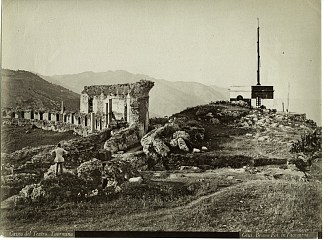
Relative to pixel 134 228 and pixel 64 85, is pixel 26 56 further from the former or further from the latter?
pixel 134 228

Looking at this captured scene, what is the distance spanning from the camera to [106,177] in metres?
5.17

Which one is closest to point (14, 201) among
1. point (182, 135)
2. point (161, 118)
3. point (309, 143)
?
point (161, 118)

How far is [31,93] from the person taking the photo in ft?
17.6

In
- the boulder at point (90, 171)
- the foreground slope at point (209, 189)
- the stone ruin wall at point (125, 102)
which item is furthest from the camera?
the stone ruin wall at point (125, 102)

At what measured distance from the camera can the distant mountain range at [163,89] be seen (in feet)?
17.1

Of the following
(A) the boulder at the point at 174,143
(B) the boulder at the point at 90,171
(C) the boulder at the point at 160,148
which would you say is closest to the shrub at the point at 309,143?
(A) the boulder at the point at 174,143

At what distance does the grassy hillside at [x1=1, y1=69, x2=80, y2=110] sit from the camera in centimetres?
530

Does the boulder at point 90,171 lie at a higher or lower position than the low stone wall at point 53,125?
lower

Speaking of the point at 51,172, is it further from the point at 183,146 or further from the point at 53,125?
the point at 183,146

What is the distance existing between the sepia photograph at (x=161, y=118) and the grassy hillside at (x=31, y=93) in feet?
0.05

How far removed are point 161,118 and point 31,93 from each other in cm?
147

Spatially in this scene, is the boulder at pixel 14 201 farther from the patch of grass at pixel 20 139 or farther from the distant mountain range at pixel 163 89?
the distant mountain range at pixel 163 89

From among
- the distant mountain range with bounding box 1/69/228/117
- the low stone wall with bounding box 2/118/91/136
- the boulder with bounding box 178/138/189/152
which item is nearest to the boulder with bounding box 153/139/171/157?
the boulder with bounding box 178/138/189/152

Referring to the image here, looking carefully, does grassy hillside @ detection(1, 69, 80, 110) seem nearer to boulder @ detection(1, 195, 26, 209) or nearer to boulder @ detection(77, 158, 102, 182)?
boulder @ detection(77, 158, 102, 182)
